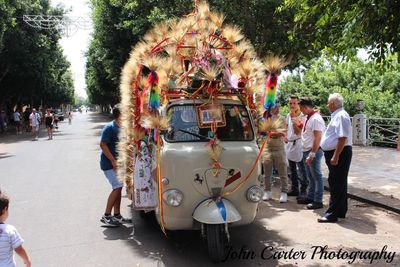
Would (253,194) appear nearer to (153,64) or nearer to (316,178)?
(153,64)

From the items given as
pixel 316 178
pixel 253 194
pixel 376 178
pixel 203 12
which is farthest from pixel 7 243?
pixel 376 178

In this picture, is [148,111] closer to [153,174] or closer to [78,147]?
[153,174]

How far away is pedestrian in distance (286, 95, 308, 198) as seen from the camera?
25.1 feet

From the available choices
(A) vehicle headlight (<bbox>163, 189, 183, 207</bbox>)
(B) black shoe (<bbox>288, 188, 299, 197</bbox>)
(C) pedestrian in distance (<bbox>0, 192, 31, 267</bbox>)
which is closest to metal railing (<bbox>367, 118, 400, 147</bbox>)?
(B) black shoe (<bbox>288, 188, 299, 197</bbox>)

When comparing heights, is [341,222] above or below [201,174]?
below

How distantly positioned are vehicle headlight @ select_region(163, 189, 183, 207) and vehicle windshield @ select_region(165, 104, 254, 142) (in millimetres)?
682

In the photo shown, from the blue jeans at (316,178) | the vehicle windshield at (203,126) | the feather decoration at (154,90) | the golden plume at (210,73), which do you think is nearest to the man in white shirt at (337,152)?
the blue jeans at (316,178)

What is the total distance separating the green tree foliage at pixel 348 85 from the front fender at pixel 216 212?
14197mm

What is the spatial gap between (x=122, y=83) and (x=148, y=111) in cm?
132

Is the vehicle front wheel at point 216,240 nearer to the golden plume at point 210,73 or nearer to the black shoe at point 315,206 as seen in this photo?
the golden plume at point 210,73

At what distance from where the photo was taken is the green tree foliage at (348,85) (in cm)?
1819

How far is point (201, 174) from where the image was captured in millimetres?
5016

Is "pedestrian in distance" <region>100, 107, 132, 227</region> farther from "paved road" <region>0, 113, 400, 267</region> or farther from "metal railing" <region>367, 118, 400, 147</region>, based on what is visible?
"metal railing" <region>367, 118, 400, 147</region>

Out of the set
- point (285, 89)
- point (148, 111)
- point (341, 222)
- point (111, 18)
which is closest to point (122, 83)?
point (148, 111)
